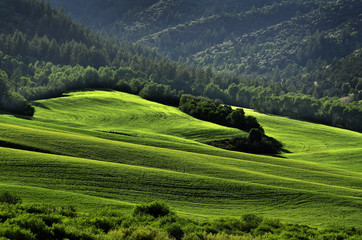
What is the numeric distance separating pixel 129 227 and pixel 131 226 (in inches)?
6.3

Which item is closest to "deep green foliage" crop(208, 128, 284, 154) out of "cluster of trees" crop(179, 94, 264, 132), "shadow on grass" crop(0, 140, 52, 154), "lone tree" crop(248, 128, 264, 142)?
"lone tree" crop(248, 128, 264, 142)

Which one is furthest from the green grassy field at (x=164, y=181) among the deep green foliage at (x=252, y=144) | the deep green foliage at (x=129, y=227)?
the deep green foliage at (x=252, y=144)

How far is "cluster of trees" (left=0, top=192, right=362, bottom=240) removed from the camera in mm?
28906

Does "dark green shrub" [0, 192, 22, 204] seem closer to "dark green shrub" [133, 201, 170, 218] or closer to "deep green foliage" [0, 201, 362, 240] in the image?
"deep green foliage" [0, 201, 362, 240]

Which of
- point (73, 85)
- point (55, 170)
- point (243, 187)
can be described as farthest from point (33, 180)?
point (73, 85)

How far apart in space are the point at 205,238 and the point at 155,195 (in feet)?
50.8

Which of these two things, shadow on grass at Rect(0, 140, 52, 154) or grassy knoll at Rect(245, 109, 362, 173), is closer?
shadow on grass at Rect(0, 140, 52, 154)

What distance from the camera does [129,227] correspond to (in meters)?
32.3

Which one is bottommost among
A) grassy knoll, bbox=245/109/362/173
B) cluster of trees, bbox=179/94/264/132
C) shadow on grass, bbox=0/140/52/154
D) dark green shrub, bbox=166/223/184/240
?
dark green shrub, bbox=166/223/184/240

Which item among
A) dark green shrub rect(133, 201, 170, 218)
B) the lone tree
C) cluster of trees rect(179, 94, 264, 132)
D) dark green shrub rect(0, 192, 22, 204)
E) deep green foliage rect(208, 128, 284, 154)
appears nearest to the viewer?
dark green shrub rect(0, 192, 22, 204)

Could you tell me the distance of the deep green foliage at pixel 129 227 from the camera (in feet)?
94.5

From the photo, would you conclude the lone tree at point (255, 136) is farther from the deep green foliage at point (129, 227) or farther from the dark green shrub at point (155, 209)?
the dark green shrub at point (155, 209)

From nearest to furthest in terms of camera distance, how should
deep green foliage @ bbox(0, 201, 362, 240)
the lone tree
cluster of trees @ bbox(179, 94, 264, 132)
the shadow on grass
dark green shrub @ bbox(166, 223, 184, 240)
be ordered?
deep green foliage @ bbox(0, 201, 362, 240)
dark green shrub @ bbox(166, 223, 184, 240)
the shadow on grass
the lone tree
cluster of trees @ bbox(179, 94, 264, 132)

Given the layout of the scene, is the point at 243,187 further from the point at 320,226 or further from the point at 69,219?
the point at 69,219
